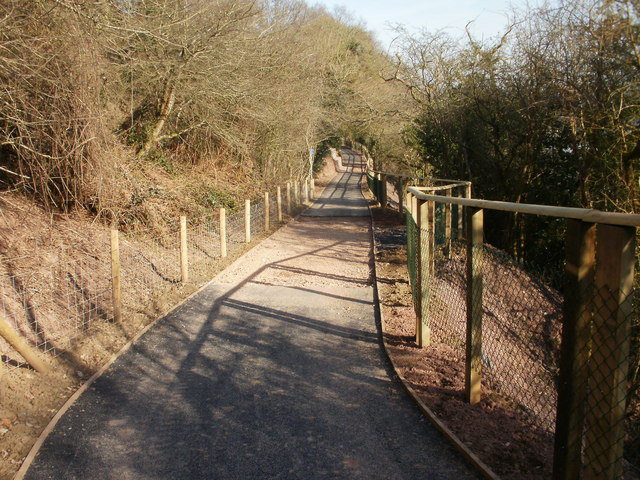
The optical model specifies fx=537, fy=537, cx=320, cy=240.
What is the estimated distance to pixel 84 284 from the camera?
25.0 ft

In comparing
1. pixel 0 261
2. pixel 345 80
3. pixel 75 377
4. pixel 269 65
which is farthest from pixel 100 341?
pixel 345 80

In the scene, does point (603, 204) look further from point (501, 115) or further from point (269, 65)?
point (269, 65)

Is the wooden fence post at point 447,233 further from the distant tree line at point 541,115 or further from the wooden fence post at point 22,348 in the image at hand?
the wooden fence post at point 22,348

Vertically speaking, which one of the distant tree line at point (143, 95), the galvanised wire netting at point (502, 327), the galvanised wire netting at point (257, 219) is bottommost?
the galvanised wire netting at point (502, 327)

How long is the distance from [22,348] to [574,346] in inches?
177

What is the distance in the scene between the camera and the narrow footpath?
11.8 feet

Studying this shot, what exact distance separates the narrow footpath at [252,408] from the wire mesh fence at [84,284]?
818 millimetres

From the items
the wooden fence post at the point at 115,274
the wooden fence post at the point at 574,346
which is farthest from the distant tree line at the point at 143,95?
the wooden fence post at the point at 574,346

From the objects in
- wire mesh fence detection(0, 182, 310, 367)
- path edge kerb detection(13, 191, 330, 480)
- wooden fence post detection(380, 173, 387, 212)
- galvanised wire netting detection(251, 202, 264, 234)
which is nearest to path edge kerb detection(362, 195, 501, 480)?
path edge kerb detection(13, 191, 330, 480)

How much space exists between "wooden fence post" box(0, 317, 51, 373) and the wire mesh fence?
0.07 meters

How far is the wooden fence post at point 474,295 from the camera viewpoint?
13.5 ft

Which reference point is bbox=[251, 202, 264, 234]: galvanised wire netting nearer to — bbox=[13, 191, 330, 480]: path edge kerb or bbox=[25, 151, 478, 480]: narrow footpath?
bbox=[13, 191, 330, 480]: path edge kerb

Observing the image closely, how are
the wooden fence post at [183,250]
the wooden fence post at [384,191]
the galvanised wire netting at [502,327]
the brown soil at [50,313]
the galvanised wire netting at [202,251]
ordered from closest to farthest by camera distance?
the brown soil at [50,313]
the galvanised wire netting at [502,327]
the wooden fence post at [183,250]
the galvanised wire netting at [202,251]
the wooden fence post at [384,191]

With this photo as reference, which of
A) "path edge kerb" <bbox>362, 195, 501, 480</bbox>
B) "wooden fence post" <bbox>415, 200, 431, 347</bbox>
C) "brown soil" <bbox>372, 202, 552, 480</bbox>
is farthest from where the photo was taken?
"wooden fence post" <bbox>415, 200, 431, 347</bbox>
